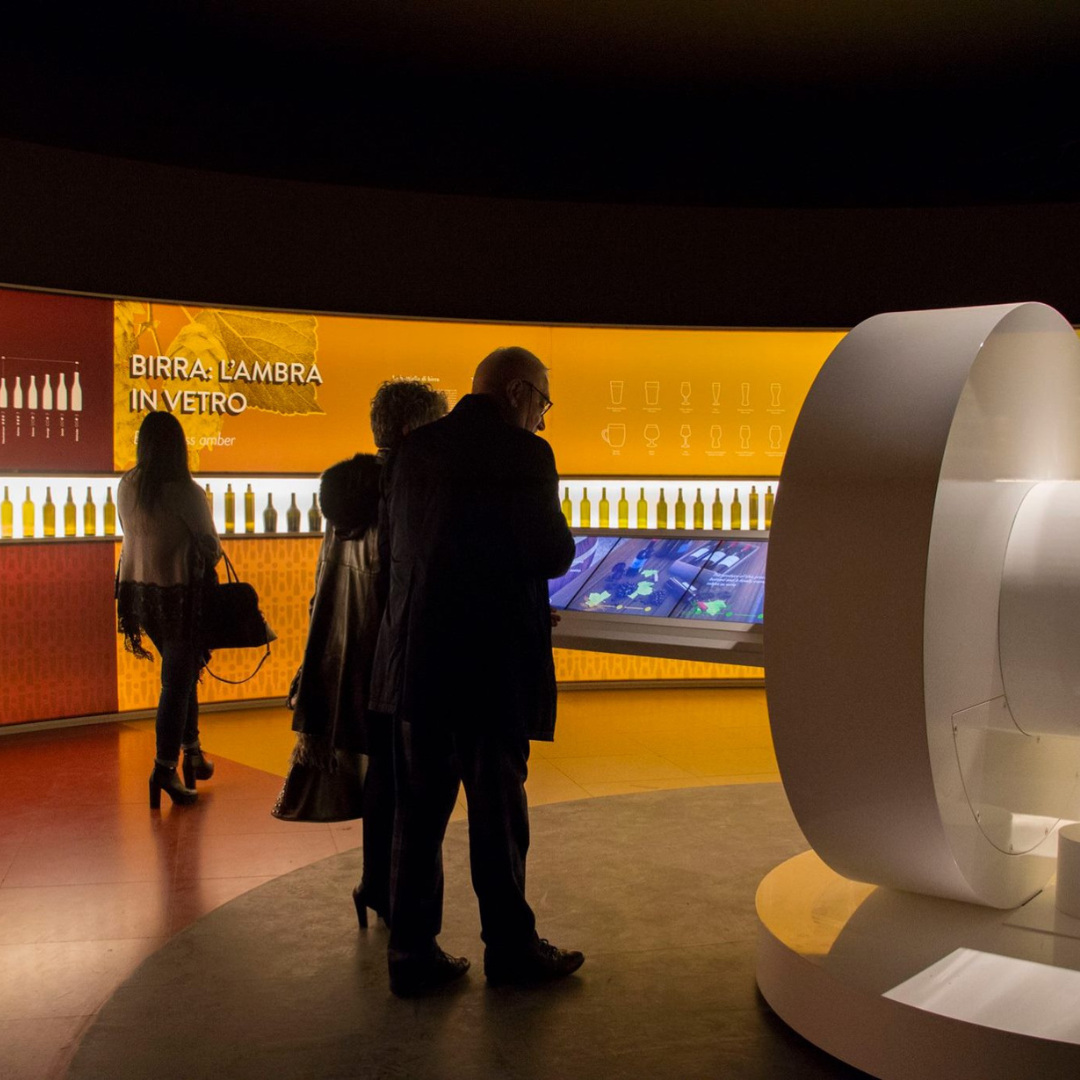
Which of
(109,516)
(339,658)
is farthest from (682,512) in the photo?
(339,658)

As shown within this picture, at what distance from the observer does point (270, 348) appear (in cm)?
727

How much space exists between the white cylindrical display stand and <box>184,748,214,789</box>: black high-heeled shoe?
377cm

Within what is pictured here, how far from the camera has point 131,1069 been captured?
2.60 metres

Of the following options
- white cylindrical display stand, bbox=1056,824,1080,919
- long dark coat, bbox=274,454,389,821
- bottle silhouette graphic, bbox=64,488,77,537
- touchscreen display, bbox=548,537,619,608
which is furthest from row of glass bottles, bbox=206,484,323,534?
white cylindrical display stand, bbox=1056,824,1080,919

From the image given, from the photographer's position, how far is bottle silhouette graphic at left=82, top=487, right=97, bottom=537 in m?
6.76

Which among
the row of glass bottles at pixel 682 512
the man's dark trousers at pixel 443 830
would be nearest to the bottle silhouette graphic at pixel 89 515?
the row of glass bottles at pixel 682 512

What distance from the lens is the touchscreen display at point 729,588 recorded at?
12.6ft

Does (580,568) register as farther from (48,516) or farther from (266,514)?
(48,516)

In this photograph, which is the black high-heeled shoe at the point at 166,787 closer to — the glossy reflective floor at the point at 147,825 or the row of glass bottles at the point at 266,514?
the glossy reflective floor at the point at 147,825

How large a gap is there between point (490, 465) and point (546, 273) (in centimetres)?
491

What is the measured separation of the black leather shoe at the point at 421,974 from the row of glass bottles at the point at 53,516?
4.48 metres

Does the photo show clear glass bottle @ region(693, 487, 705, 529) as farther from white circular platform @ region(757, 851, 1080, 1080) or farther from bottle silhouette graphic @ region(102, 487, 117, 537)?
white circular platform @ region(757, 851, 1080, 1080)

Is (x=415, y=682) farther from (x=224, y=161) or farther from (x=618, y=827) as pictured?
(x=224, y=161)

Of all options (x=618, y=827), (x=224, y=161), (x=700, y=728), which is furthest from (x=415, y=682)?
(x=224, y=161)
